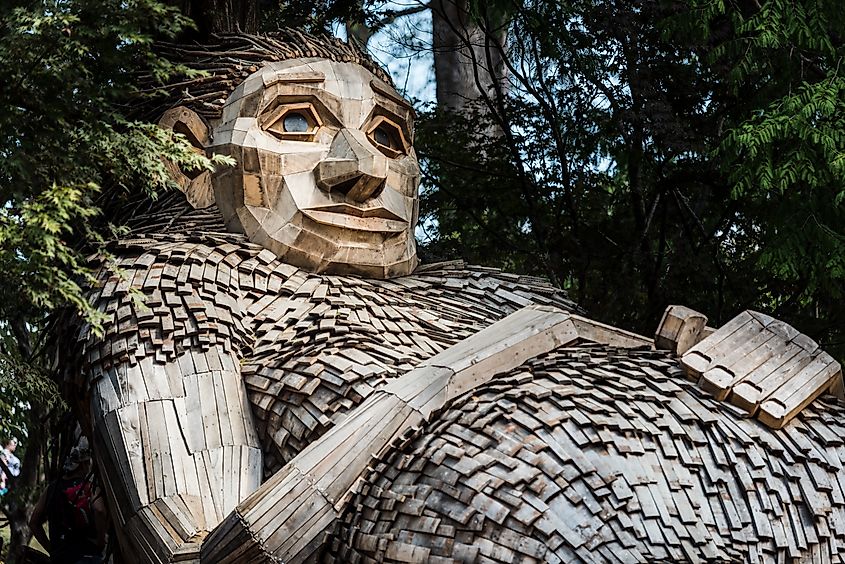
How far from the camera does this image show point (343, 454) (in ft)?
14.0

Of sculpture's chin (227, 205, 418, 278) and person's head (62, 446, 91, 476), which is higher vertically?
sculpture's chin (227, 205, 418, 278)

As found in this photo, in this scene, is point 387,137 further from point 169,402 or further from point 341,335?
point 169,402

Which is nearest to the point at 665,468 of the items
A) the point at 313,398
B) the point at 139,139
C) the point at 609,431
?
the point at 609,431

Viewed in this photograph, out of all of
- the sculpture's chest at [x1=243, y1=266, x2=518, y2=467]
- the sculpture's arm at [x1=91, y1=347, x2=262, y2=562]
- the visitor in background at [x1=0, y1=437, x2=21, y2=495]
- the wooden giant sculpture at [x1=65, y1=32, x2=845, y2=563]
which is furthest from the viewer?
the visitor in background at [x1=0, y1=437, x2=21, y2=495]

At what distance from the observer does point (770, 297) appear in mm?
8445

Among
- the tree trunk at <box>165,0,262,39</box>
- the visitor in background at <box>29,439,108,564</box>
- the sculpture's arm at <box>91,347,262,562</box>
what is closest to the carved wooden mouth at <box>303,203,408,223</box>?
the sculpture's arm at <box>91,347,262,562</box>

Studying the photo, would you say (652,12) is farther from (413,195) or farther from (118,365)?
(118,365)

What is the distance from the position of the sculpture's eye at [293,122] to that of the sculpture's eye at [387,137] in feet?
1.00

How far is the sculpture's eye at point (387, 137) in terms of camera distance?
19.1 ft

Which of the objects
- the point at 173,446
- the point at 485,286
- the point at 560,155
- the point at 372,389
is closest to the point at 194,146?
the point at 485,286

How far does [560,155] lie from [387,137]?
2792mm

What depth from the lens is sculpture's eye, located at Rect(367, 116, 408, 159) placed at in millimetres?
5828

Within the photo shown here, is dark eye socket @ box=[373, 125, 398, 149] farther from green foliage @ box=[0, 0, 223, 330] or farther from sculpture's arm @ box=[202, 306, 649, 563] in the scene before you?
sculpture's arm @ box=[202, 306, 649, 563]

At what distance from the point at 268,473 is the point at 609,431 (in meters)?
1.49
